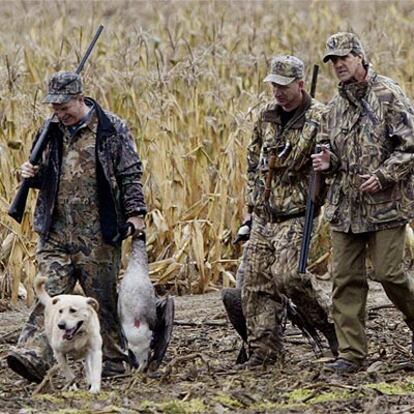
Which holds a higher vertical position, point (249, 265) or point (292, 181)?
point (292, 181)

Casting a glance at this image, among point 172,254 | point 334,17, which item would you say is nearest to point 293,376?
point 172,254

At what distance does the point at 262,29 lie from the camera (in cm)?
2048

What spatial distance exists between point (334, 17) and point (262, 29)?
229 cm

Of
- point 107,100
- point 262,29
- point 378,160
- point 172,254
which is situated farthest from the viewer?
point 262,29

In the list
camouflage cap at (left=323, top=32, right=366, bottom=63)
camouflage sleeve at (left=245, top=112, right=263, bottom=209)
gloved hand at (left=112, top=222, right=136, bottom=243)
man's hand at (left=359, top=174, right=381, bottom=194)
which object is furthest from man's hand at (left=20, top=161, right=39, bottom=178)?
man's hand at (left=359, top=174, right=381, bottom=194)

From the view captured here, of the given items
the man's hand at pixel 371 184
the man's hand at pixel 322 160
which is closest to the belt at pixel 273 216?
the man's hand at pixel 322 160

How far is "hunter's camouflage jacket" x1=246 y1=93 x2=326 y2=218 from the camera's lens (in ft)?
29.4

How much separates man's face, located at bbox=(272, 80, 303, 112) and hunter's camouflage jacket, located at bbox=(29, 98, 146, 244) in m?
1.01

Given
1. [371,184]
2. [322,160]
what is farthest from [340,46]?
[371,184]

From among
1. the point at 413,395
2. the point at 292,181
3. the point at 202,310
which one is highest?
the point at 292,181

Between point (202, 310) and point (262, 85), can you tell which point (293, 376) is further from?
point (262, 85)

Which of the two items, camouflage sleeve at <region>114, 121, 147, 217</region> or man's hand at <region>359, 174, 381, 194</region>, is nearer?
man's hand at <region>359, 174, 381, 194</region>

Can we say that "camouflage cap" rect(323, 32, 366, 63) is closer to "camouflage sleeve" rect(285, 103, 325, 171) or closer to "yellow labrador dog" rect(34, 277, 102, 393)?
"camouflage sleeve" rect(285, 103, 325, 171)

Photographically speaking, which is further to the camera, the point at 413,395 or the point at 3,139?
the point at 3,139
